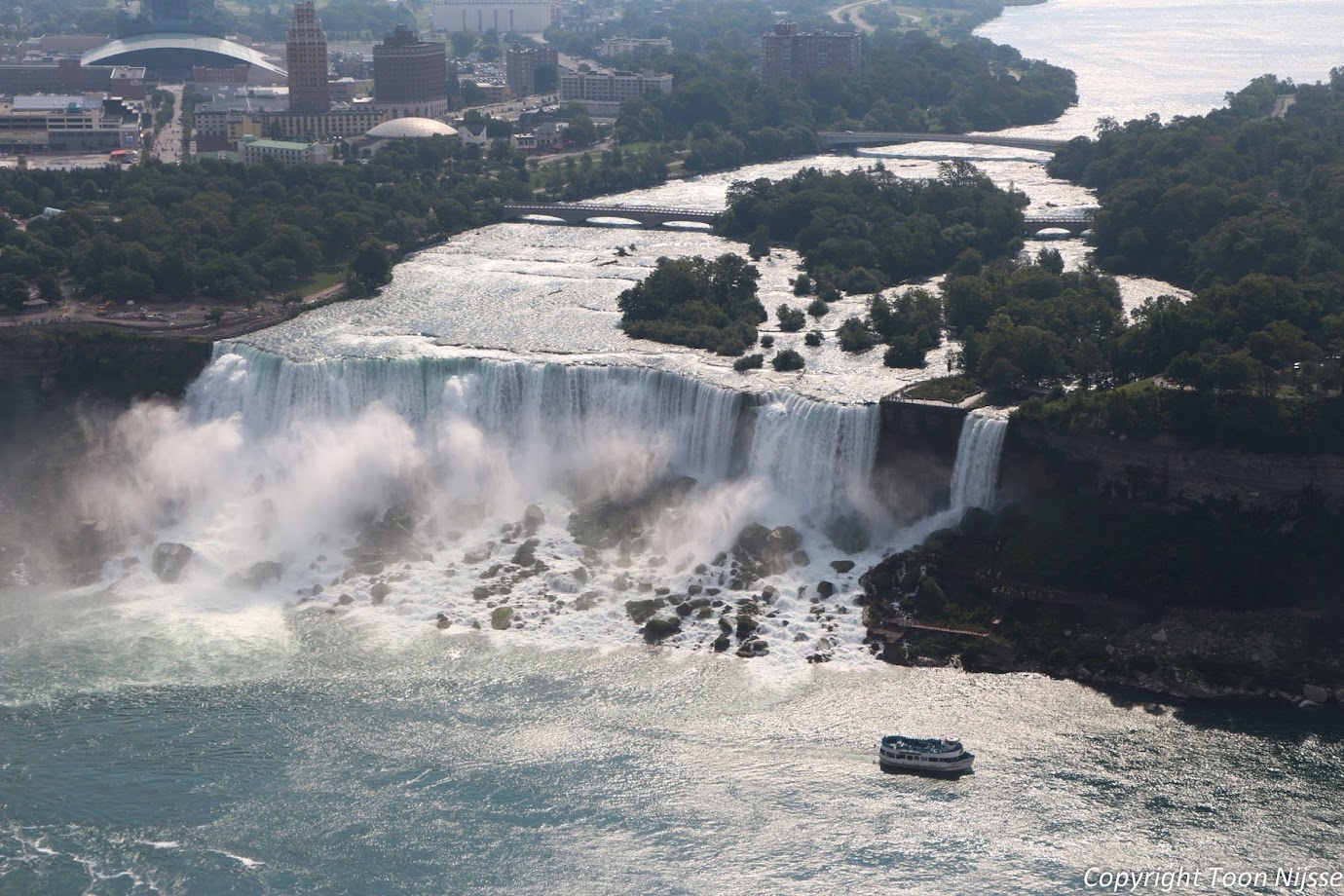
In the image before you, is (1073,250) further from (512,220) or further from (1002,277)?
(512,220)

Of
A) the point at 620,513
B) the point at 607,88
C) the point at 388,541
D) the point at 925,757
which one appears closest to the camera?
the point at 925,757

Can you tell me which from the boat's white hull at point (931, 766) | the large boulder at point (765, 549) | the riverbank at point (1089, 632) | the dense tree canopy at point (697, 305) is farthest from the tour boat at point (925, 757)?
the dense tree canopy at point (697, 305)

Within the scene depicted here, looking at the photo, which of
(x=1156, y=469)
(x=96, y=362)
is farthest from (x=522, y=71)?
(x=1156, y=469)

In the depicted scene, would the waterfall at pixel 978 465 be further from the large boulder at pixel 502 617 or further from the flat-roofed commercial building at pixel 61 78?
the flat-roofed commercial building at pixel 61 78

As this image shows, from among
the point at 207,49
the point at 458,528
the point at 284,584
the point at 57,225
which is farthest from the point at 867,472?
the point at 207,49

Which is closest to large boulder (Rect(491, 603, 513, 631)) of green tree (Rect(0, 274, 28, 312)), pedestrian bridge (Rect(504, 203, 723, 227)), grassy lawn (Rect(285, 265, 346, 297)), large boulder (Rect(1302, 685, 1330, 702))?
large boulder (Rect(1302, 685, 1330, 702))

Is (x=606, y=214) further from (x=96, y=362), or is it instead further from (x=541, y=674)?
(x=541, y=674)
